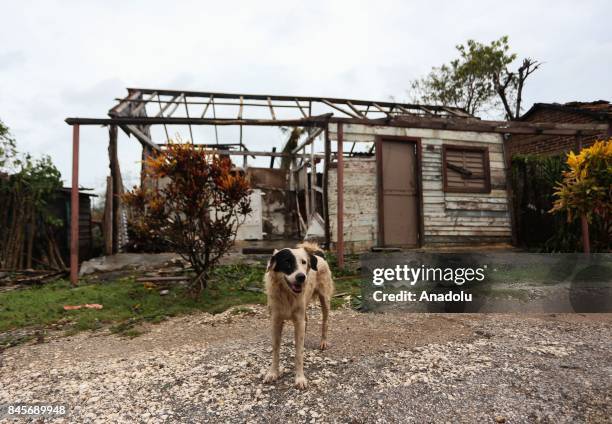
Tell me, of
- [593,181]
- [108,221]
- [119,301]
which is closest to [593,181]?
[593,181]

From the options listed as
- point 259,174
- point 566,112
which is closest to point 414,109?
point 566,112

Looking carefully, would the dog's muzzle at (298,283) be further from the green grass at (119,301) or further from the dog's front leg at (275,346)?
the green grass at (119,301)

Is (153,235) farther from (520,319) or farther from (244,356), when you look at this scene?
(520,319)

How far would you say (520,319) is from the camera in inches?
194

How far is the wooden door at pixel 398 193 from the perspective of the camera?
31.9 ft

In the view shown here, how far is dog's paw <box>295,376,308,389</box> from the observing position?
9.77ft

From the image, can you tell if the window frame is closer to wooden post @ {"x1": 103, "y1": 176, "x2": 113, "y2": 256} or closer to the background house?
the background house

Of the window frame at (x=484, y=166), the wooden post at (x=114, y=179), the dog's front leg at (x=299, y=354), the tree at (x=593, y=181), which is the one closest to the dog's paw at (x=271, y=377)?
the dog's front leg at (x=299, y=354)

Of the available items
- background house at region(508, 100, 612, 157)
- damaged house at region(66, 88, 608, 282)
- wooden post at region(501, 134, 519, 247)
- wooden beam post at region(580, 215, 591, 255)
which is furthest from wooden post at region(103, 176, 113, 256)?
background house at region(508, 100, 612, 157)

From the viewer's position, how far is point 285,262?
10.00 ft

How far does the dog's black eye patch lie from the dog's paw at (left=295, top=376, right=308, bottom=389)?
0.95 m

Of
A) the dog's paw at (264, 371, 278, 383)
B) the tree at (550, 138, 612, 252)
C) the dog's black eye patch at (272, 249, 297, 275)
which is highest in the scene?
the tree at (550, 138, 612, 252)

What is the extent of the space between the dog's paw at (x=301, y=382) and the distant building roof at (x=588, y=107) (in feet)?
46.9

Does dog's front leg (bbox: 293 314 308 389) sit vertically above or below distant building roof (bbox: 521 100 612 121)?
below
